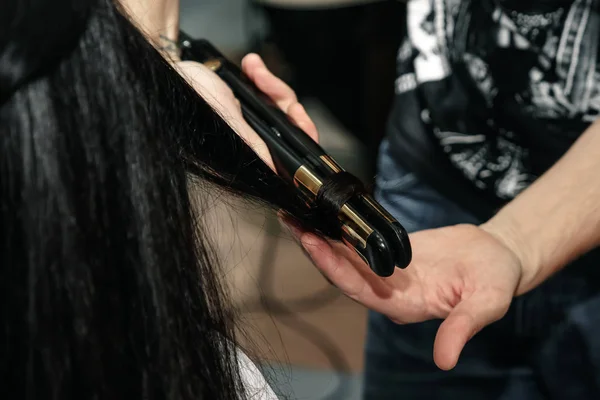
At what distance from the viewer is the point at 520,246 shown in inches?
24.3

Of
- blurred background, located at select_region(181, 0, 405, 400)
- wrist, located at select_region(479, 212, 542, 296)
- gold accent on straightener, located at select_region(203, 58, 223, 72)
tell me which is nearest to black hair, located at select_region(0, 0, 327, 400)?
gold accent on straightener, located at select_region(203, 58, 223, 72)

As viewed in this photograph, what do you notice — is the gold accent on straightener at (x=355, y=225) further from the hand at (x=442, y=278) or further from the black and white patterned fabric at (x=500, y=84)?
the black and white patterned fabric at (x=500, y=84)

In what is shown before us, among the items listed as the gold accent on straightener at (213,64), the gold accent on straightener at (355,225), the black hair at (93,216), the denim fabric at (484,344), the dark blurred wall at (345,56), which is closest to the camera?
the black hair at (93,216)

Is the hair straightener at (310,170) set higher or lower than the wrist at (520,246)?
higher

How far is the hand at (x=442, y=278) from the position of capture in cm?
53

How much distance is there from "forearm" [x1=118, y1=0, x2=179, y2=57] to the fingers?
0.08m

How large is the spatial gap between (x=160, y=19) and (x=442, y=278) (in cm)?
34

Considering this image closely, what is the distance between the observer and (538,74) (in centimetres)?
66

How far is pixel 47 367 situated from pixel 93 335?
26mm

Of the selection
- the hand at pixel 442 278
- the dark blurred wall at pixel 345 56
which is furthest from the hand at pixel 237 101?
the dark blurred wall at pixel 345 56

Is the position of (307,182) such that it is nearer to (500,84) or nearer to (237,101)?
(237,101)

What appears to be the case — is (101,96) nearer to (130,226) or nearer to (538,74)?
(130,226)

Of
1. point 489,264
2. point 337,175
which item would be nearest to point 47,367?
point 337,175

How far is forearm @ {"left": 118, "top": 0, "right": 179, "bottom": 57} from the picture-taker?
0.53 m
